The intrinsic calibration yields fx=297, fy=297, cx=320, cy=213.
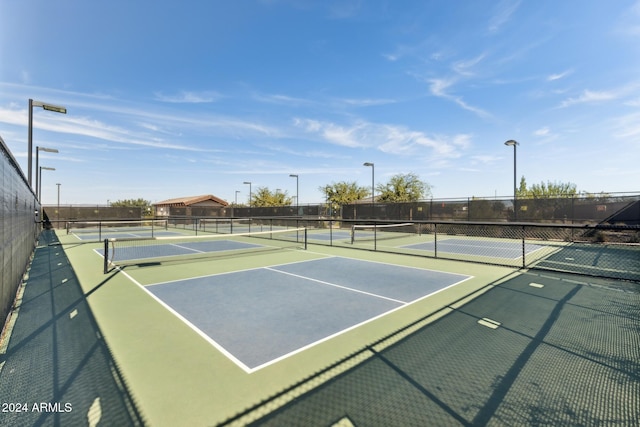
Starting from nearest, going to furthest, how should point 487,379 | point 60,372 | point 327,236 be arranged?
point 487,379 < point 60,372 < point 327,236

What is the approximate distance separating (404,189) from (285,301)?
1049 inches

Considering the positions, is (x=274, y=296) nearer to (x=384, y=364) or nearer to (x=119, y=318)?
(x=119, y=318)

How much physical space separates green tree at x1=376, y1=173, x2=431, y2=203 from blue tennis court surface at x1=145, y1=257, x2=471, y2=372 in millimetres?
22028

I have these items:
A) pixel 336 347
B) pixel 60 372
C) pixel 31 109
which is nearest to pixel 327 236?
pixel 31 109

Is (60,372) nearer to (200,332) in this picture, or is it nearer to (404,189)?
(200,332)

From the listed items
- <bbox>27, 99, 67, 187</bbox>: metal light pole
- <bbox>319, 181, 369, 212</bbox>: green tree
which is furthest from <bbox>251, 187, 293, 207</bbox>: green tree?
<bbox>27, 99, 67, 187</bbox>: metal light pole

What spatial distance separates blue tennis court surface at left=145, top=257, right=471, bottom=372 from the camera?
169 inches

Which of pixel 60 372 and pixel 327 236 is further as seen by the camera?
pixel 327 236

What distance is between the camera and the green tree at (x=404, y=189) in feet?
100

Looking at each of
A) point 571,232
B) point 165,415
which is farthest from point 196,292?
point 571,232

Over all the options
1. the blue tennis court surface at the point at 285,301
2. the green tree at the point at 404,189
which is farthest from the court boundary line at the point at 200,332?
the green tree at the point at 404,189

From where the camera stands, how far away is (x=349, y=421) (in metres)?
2.68

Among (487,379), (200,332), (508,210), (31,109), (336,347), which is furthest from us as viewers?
(508,210)

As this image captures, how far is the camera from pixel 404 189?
30.6 m
